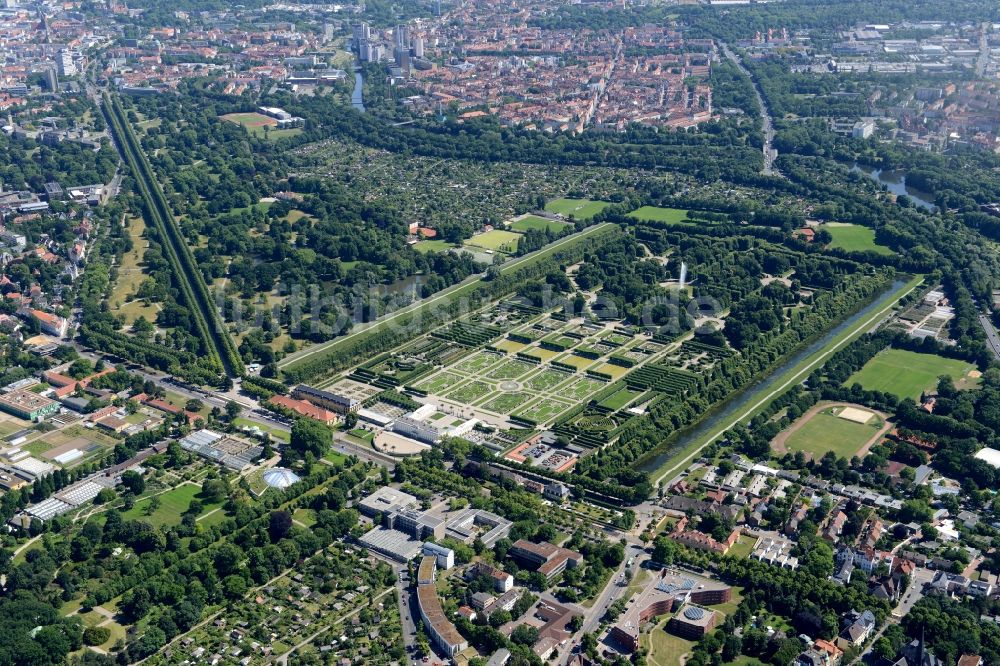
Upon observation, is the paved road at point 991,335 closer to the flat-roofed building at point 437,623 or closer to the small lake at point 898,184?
the small lake at point 898,184

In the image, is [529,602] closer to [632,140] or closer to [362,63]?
Answer: [632,140]

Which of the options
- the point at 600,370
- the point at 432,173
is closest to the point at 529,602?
the point at 600,370

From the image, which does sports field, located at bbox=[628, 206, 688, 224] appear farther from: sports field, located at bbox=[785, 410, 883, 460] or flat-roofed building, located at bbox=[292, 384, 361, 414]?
flat-roofed building, located at bbox=[292, 384, 361, 414]

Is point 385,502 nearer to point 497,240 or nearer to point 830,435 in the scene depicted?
point 830,435

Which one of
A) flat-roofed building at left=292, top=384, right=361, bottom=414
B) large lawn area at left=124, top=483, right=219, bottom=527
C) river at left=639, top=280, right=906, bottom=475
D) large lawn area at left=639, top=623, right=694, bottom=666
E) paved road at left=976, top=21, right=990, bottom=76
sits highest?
paved road at left=976, top=21, right=990, bottom=76

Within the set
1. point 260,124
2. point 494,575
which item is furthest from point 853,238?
point 260,124

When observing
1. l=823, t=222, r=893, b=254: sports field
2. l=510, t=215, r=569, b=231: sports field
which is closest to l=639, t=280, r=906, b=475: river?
l=823, t=222, r=893, b=254: sports field

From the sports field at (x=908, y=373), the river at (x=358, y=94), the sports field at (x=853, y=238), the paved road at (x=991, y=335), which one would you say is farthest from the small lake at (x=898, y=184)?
the river at (x=358, y=94)
